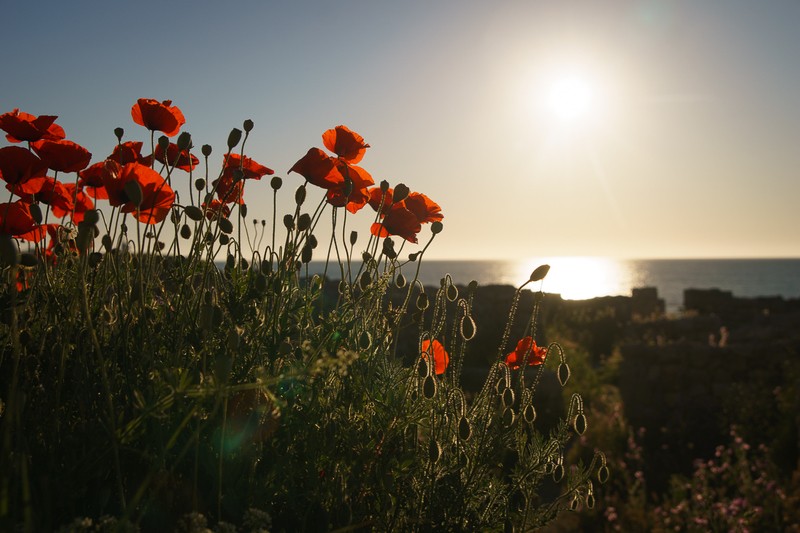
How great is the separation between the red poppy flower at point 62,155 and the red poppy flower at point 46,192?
0.10m

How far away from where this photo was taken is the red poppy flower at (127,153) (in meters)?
2.07

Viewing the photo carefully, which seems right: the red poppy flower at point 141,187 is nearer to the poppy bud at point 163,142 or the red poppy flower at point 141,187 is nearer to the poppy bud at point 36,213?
the poppy bud at point 36,213

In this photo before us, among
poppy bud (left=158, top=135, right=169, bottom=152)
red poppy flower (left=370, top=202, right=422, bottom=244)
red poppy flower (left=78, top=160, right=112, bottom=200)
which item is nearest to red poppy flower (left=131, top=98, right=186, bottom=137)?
poppy bud (left=158, top=135, right=169, bottom=152)

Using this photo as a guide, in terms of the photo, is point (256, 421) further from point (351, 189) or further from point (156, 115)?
point (156, 115)

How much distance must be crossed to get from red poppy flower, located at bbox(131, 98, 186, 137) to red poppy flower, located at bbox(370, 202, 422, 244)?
806 millimetres

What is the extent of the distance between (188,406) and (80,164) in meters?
0.95

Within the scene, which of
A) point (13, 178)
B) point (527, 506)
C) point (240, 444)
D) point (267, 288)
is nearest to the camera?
point (240, 444)

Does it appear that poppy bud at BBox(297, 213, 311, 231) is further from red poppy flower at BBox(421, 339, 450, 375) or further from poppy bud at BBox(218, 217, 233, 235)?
red poppy flower at BBox(421, 339, 450, 375)

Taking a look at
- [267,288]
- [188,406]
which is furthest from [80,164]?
[188,406]

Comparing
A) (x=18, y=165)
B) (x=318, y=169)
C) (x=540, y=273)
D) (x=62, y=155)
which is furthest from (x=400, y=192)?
(x=18, y=165)

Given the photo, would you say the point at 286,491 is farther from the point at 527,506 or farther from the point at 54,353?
the point at 54,353

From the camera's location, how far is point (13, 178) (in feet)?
6.20

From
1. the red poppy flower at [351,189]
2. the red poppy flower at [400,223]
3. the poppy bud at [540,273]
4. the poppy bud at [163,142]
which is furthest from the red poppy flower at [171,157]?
the poppy bud at [540,273]

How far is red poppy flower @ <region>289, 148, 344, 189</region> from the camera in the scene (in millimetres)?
1989
